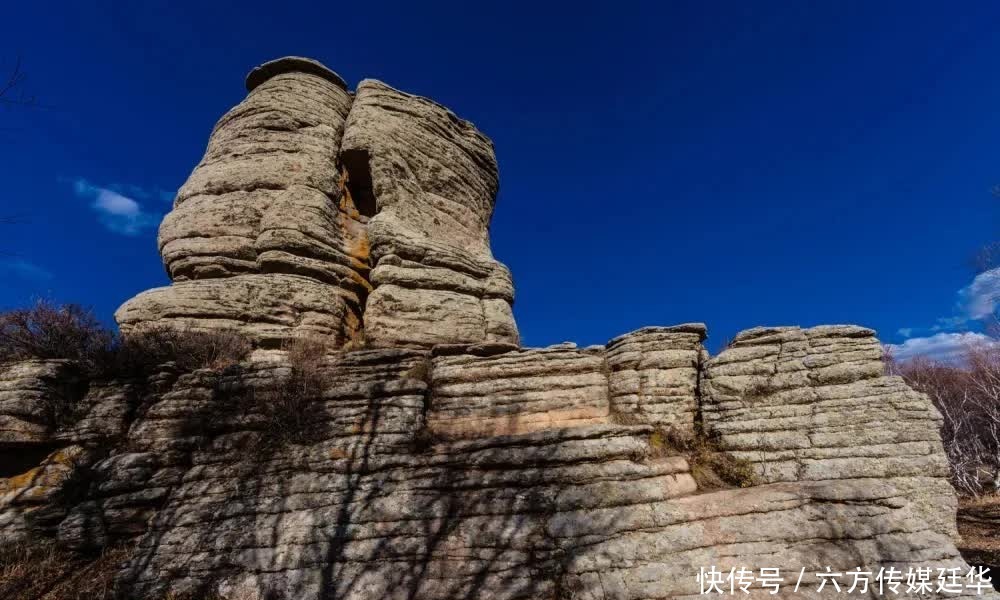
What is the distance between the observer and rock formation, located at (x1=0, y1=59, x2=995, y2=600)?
6.72m

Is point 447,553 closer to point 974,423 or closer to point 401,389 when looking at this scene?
point 401,389

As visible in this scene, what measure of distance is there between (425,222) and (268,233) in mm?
4854

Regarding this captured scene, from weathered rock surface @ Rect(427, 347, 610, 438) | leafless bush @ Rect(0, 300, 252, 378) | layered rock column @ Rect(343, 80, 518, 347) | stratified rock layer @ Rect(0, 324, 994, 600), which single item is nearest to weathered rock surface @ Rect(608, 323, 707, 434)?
stratified rock layer @ Rect(0, 324, 994, 600)

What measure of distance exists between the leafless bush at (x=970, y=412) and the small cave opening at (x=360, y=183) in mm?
25836

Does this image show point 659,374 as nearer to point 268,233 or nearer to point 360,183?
point 268,233

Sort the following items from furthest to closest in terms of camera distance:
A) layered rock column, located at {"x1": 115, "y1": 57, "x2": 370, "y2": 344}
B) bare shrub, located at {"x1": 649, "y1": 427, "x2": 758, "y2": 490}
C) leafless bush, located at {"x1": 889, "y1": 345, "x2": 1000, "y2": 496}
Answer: leafless bush, located at {"x1": 889, "y1": 345, "x2": 1000, "y2": 496} → layered rock column, located at {"x1": 115, "y1": 57, "x2": 370, "y2": 344} → bare shrub, located at {"x1": 649, "y1": 427, "x2": 758, "y2": 490}

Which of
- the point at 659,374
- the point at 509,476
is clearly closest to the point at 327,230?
the point at 509,476

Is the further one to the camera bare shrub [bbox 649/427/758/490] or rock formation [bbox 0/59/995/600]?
bare shrub [bbox 649/427/758/490]

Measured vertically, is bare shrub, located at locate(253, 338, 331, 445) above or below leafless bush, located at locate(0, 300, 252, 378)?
below

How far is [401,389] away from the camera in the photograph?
9086mm

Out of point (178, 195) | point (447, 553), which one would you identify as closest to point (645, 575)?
point (447, 553)

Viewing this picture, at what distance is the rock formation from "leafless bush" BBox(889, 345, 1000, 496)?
17.3 metres

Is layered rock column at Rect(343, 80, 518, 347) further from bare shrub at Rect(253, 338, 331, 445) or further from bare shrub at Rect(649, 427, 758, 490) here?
bare shrub at Rect(649, 427, 758, 490)

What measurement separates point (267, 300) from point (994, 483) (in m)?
29.2
